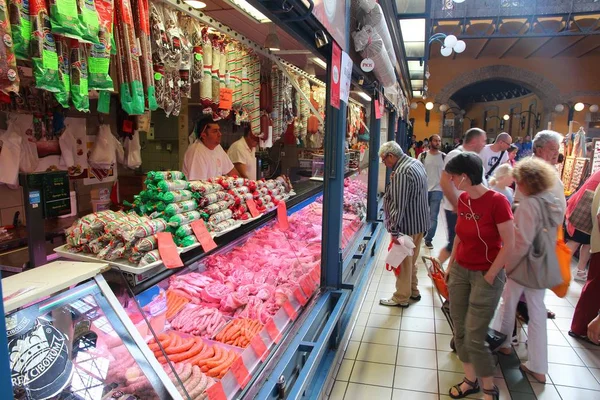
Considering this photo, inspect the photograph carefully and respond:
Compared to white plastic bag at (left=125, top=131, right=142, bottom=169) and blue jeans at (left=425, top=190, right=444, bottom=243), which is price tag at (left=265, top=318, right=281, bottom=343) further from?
blue jeans at (left=425, top=190, right=444, bottom=243)

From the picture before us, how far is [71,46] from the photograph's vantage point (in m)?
1.67

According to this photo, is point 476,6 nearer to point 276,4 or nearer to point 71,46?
point 276,4

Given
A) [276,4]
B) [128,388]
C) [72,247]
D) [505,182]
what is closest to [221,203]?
[72,247]

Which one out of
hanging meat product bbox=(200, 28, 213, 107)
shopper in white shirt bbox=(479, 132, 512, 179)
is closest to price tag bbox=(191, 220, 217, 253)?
hanging meat product bbox=(200, 28, 213, 107)

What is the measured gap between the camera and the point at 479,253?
9.14 feet

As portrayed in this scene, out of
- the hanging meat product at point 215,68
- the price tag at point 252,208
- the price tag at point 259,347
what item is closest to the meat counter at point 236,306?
the price tag at point 259,347

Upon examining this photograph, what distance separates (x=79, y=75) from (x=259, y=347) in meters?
1.51

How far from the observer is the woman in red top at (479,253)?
8.82 ft

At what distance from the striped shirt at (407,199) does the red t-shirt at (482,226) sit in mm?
1262

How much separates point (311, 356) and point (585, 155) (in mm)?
7192

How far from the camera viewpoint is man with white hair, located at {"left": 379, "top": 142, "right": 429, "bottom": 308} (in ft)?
13.6

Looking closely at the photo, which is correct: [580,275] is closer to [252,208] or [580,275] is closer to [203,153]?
[252,208]

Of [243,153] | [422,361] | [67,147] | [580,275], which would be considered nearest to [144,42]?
[243,153]

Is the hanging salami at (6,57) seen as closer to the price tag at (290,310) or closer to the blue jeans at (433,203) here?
the price tag at (290,310)
